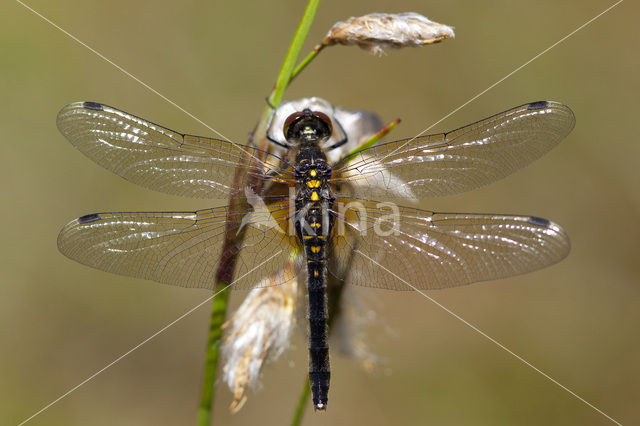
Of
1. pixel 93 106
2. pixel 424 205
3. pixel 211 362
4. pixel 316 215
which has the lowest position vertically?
pixel 211 362

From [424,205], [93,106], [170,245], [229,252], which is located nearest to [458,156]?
[229,252]

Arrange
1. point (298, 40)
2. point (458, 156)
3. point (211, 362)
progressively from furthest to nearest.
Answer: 1. point (458, 156)
2. point (211, 362)
3. point (298, 40)

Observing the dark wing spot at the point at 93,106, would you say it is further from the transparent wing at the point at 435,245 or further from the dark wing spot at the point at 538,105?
the dark wing spot at the point at 538,105

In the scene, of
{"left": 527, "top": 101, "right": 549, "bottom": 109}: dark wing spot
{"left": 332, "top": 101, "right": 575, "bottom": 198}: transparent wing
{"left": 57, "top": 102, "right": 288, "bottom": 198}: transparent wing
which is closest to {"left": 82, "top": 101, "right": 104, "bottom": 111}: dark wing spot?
{"left": 57, "top": 102, "right": 288, "bottom": 198}: transparent wing

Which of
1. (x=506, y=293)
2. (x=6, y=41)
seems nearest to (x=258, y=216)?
(x=506, y=293)

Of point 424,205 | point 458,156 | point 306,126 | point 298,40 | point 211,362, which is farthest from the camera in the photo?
point 424,205

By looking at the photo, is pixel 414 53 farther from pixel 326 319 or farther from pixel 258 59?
pixel 326 319

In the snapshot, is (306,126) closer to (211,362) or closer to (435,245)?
(435,245)
